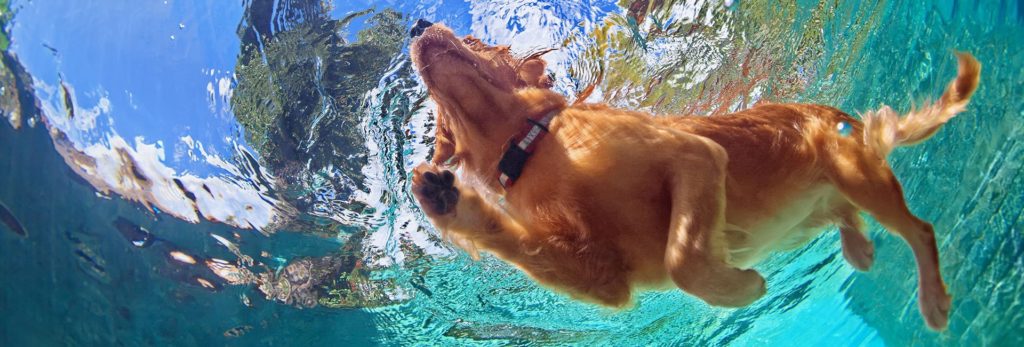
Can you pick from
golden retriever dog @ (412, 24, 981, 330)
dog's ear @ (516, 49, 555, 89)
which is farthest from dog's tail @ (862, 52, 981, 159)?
dog's ear @ (516, 49, 555, 89)

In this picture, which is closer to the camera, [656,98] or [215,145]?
[215,145]

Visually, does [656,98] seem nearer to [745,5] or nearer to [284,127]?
[745,5]

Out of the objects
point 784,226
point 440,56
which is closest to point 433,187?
point 440,56

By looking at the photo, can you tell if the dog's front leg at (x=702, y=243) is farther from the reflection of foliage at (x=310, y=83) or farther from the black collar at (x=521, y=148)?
the reflection of foliage at (x=310, y=83)

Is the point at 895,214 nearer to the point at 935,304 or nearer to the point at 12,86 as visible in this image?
the point at 935,304

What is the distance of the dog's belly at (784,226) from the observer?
3.08 meters

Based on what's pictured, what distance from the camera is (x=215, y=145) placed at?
188 inches

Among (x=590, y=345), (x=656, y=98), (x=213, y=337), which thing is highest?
(x=656, y=98)

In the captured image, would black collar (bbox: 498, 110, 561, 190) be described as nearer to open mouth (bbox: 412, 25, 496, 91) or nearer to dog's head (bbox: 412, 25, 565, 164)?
dog's head (bbox: 412, 25, 565, 164)

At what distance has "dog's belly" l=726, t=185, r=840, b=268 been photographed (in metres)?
3.08

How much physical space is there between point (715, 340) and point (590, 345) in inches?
174

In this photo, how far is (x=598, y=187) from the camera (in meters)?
2.57

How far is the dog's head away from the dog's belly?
1.20 m

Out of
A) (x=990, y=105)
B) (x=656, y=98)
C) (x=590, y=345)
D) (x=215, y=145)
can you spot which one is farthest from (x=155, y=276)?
(x=990, y=105)
